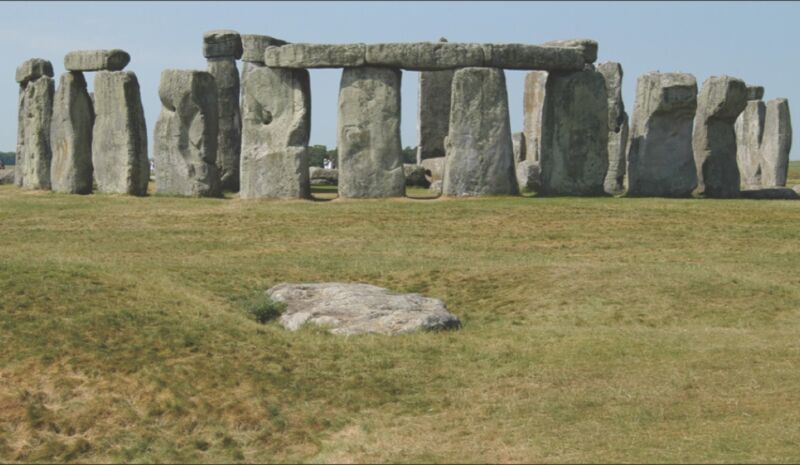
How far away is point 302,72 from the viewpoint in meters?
27.4

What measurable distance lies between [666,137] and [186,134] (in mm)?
11065

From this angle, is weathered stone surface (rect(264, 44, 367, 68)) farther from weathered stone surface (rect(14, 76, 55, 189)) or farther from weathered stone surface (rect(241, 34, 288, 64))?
weathered stone surface (rect(14, 76, 55, 189))

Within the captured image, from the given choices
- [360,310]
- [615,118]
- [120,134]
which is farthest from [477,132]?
[360,310]

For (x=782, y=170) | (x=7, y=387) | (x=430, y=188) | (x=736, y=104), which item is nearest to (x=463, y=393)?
(x=7, y=387)

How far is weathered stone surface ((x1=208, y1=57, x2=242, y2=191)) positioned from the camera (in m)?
32.1

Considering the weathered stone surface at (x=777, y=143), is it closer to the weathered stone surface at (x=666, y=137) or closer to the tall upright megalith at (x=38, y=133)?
the weathered stone surface at (x=666, y=137)

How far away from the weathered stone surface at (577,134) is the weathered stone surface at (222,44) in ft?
32.2

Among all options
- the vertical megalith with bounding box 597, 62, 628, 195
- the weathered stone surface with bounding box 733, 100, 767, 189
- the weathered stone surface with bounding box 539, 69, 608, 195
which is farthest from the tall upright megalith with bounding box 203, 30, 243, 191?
the weathered stone surface with bounding box 733, 100, 767, 189

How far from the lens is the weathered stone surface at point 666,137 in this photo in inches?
1071

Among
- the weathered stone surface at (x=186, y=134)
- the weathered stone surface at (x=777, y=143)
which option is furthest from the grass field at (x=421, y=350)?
the weathered stone surface at (x=777, y=143)

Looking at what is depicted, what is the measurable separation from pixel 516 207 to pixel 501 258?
4.95 meters

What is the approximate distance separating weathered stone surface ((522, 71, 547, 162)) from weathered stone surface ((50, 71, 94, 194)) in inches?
532

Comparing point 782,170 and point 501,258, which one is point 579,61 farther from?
point 782,170

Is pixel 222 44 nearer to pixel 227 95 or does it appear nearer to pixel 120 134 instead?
pixel 227 95
